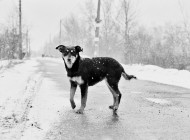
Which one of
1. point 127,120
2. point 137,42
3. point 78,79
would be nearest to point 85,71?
point 78,79

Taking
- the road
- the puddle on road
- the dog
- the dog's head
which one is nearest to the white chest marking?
the dog

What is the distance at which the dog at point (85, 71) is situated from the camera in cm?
659

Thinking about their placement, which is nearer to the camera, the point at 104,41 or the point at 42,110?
the point at 42,110

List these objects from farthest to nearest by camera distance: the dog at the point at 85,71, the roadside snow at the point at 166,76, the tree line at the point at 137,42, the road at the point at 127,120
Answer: the tree line at the point at 137,42
the roadside snow at the point at 166,76
the dog at the point at 85,71
the road at the point at 127,120

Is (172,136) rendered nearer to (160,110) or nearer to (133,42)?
(160,110)

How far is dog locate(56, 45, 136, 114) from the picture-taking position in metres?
6.59

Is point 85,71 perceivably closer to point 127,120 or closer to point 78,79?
point 78,79

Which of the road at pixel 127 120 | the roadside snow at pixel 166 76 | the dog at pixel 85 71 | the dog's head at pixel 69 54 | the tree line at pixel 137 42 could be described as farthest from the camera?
the tree line at pixel 137 42

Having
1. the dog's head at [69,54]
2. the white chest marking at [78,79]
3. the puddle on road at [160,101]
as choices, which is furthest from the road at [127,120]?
the dog's head at [69,54]

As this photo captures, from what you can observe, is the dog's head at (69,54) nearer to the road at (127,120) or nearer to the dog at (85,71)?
the dog at (85,71)

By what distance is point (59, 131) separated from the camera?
5.06 metres

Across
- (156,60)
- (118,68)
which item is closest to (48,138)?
(118,68)

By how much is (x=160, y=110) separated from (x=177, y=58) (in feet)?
51.0

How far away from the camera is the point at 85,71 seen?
681 centimetres
